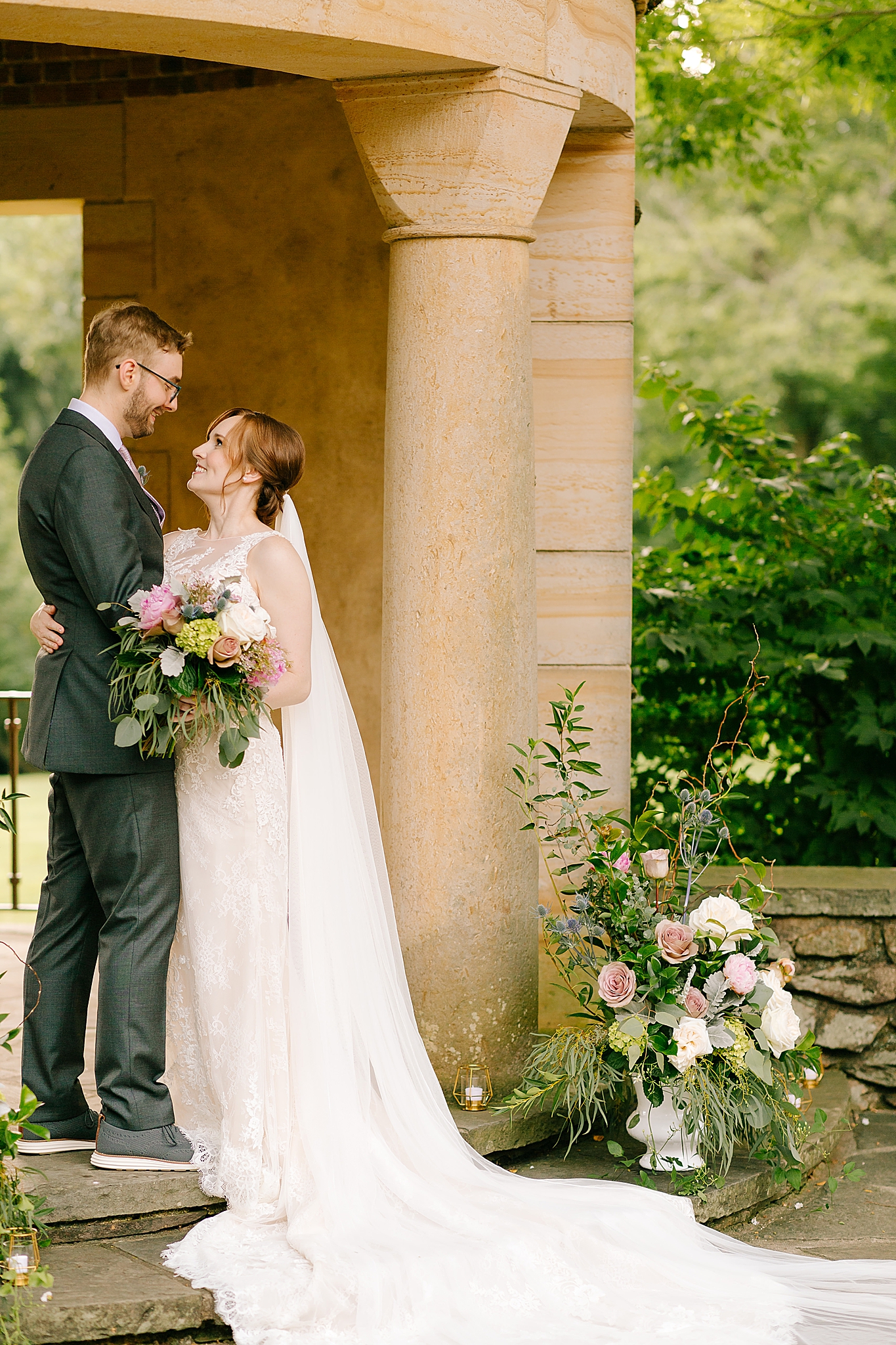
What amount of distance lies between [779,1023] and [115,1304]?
1841 mm

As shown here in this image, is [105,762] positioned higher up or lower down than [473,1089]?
higher up

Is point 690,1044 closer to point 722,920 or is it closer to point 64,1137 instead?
point 722,920

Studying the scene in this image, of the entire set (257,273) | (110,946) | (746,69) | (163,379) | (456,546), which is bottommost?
(110,946)

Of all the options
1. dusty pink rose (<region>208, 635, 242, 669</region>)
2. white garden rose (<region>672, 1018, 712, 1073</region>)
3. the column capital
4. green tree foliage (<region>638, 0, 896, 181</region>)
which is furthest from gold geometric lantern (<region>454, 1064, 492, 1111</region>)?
green tree foliage (<region>638, 0, 896, 181</region>)

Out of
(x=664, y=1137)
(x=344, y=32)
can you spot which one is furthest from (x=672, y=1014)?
(x=344, y=32)

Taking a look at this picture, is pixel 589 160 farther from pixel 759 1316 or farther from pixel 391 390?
pixel 759 1316

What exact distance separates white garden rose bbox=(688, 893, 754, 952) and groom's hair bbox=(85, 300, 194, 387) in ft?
6.73

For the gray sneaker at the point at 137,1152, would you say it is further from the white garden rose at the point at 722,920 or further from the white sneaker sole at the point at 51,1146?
the white garden rose at the point at 722,920

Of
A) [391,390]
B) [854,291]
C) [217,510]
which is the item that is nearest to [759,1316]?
[217,510]

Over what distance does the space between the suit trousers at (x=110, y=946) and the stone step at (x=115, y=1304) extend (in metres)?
0.36

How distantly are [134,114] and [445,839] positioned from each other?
361 centimetres

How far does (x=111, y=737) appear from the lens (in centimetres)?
344

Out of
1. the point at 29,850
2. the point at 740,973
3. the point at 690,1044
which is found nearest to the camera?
the point at 690,1044

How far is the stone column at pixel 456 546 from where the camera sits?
4.02m
